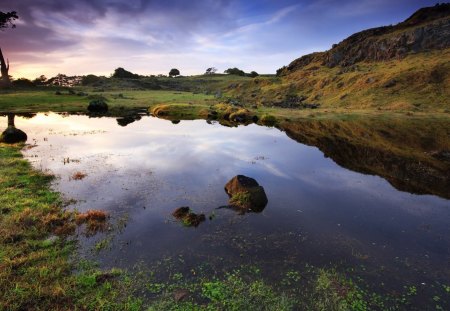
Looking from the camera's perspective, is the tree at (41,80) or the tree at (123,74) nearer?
the tree at (41,80)

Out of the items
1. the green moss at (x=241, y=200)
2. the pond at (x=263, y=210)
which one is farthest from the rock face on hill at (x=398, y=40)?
the green moss at (x=241, y=200)

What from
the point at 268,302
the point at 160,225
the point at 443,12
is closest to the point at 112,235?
the point at 160,225

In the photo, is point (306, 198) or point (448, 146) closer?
point (306, 198)

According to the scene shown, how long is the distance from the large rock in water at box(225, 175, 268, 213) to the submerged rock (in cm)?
261

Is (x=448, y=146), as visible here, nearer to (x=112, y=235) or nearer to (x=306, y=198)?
(x=306, y=198)

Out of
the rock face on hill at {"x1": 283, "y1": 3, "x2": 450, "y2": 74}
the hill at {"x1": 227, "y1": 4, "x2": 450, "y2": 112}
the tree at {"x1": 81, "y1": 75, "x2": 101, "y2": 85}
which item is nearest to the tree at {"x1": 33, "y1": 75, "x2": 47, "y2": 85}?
the tree at {"x1": 81, "y1": 75, "x2": 101, "y2": 85}

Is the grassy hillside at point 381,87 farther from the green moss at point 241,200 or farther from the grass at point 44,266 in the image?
the grass at point 44,266

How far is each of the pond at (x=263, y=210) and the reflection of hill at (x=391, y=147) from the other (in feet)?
1.12

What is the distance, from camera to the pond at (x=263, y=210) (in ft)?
42.7

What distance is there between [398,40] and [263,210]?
4020 inches

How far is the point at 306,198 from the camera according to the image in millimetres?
20453

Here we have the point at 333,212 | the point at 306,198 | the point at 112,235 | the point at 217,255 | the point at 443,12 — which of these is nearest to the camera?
the point at 217,255

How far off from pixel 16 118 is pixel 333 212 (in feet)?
184

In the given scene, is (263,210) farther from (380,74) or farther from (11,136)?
(380,74)
